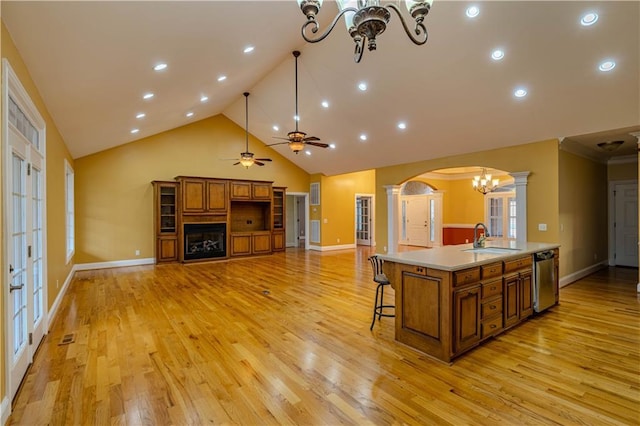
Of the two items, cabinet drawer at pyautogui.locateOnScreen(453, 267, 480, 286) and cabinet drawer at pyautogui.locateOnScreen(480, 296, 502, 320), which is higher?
cabinet drawer at pyautogui.locateOnScreen(453, 267, 480, 286)

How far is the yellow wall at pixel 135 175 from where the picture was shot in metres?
7.42

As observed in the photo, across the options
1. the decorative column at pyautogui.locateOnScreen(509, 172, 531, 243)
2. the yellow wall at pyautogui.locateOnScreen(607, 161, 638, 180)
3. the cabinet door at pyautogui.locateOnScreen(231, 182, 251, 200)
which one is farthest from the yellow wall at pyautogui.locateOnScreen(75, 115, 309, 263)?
the yellow wall at pyautogui.locateOnScreen(607, 161, 638, 180)

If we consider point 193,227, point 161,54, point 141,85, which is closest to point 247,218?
point 193,227

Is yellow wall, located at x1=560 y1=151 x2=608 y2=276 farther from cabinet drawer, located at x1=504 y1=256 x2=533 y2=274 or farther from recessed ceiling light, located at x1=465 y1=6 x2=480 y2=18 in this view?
recessed ceiling light, located at x1=465 y1=6 x2=480 y2=18

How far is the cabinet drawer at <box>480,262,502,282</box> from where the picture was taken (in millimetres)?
3109

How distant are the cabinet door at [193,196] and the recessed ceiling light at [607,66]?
798 cm

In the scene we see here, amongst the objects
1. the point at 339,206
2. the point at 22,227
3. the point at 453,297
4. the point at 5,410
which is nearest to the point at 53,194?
the point at 22,227

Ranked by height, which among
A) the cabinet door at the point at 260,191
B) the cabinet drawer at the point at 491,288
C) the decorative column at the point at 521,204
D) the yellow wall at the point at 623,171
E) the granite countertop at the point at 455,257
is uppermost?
the yellow wall at the point at 623,171

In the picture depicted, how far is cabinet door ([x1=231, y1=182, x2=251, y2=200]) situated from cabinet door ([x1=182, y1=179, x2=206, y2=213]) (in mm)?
867

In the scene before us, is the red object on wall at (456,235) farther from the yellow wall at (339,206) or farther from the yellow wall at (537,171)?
the yellow wall at (537,171)

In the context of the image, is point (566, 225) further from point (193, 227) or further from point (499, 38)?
point (193, 227)

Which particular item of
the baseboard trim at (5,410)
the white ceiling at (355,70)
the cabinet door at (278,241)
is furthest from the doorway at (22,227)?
the cabinet door at (278,241)

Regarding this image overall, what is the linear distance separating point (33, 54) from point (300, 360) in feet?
11.2

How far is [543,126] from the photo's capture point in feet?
17.2
